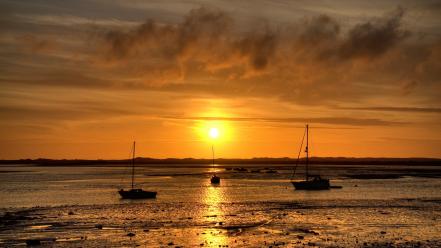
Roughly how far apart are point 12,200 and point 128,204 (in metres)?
24.2

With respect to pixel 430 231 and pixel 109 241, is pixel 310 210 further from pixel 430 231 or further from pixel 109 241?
pixel 109 241

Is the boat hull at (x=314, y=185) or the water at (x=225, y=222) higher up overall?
the boat hull at (x=314, y=185)

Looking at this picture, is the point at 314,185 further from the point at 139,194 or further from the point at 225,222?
the point at 225,222

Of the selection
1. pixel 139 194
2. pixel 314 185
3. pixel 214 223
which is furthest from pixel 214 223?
pixel 314 185

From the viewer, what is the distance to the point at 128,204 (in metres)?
93.4

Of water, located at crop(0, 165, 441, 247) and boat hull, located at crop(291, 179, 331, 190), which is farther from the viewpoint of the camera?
boat hull, located at crop(291, 179, 331, 190)

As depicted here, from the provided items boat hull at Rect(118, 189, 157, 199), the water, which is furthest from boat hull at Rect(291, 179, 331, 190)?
boat hull at Rect(118, 189, 157, 199)

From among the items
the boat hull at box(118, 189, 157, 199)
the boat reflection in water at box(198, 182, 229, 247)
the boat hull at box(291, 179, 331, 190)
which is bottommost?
the boat reflection in water at box(198, 182, 229, 247)

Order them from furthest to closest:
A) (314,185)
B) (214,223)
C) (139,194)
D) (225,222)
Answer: (314,185) < (139,194) < (225,222) < (214,223)

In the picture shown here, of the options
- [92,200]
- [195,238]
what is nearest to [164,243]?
[195,238]

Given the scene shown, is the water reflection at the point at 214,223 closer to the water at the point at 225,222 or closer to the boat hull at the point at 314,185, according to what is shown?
the water at the point at 225,222

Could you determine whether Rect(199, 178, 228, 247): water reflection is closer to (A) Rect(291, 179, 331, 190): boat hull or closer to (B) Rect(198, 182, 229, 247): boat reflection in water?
(B) Rect(198, 182, 229, 247): boat reflection in water

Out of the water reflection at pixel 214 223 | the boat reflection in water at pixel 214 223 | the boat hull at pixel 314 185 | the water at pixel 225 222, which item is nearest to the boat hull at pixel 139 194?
the water at pixel 225 222

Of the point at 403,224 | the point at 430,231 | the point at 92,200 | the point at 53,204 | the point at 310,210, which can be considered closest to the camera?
the point at 430,231
